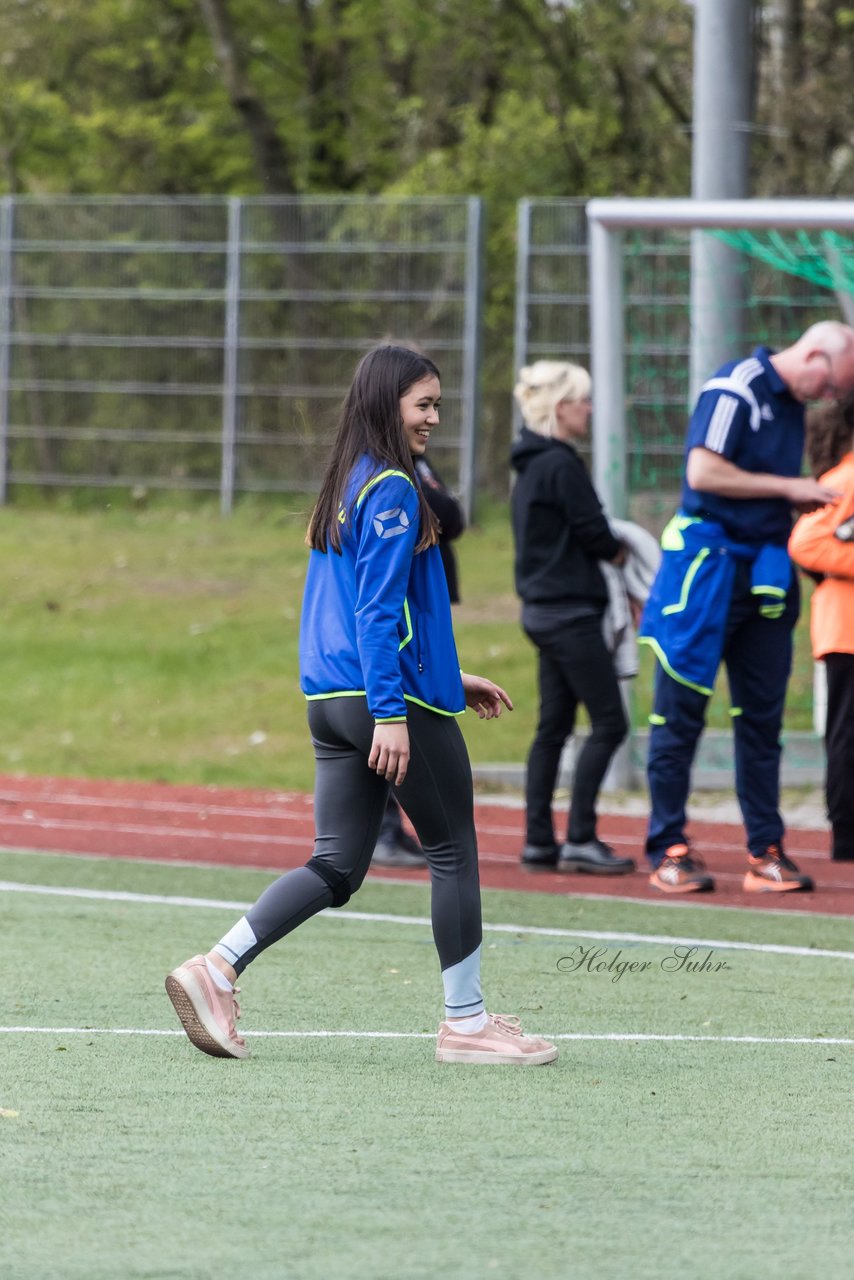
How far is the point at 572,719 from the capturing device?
8.84m

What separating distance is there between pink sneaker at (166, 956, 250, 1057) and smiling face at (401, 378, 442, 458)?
4.46 ft

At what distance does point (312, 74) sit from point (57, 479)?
9.91 m

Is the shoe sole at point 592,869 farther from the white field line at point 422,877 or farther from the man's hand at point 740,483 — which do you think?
the man's hand at point 740,483

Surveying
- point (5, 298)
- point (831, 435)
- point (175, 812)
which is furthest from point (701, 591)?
point (5, 298)

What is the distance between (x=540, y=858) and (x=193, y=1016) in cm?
400

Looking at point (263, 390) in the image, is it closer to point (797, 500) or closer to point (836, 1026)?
point (797, 500)

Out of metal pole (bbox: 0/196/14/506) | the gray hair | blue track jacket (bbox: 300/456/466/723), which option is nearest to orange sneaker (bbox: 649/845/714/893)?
the gray hair

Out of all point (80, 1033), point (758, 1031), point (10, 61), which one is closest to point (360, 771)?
point (80, 1033)

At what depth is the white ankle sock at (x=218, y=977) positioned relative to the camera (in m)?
4.96

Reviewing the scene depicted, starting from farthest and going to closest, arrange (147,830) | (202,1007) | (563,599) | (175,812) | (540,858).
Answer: (175,812) → (147,830) → (540,858) → (563,599) → (202,1007)

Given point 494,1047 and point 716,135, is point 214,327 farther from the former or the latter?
point 494,1047

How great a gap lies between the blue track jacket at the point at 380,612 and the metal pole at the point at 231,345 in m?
14.5

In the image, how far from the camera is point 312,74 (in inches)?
1106

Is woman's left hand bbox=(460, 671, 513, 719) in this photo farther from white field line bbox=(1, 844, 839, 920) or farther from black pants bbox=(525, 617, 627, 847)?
black pants bbox=(525, 617, 627, 847)
